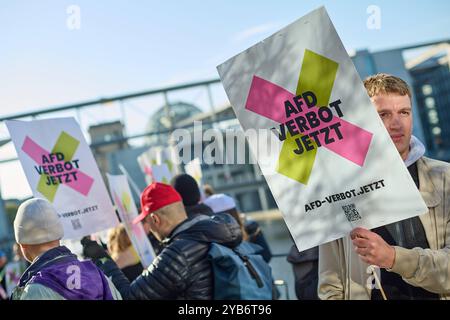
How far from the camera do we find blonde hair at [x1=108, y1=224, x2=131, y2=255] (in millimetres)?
4309

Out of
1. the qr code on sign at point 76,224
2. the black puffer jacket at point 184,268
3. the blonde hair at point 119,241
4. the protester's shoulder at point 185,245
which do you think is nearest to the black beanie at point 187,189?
the blonde hair at point 119,241

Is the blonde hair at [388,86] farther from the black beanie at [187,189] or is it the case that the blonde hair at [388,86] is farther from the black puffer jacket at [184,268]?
the black beanie at [187,189]

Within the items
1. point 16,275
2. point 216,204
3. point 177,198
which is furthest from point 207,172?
point 177,198

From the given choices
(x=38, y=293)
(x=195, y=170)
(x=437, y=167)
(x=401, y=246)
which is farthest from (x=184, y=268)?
(x=195, y=170)

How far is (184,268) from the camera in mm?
2926

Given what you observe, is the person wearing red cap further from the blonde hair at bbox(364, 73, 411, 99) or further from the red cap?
the blonde hair at bbox(364, 73, 411, 99)

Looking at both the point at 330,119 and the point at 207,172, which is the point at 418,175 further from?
the point at 207,172

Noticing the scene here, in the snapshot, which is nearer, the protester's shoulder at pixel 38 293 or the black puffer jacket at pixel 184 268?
the protester's shoulder at pixel 38 293

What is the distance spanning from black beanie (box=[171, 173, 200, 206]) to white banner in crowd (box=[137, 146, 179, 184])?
66.1 inches

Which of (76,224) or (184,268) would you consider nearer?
(184,268)

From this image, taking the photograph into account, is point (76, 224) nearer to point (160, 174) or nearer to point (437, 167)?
point (160, 174)

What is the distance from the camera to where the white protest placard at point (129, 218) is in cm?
395

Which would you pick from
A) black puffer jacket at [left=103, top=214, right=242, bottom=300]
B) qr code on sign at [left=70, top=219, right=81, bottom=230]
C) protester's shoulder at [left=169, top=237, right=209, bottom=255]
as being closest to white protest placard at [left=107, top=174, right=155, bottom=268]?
qr code on sign at [left=70, top=219, right=81, bottom=230]

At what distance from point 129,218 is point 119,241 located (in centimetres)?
27
